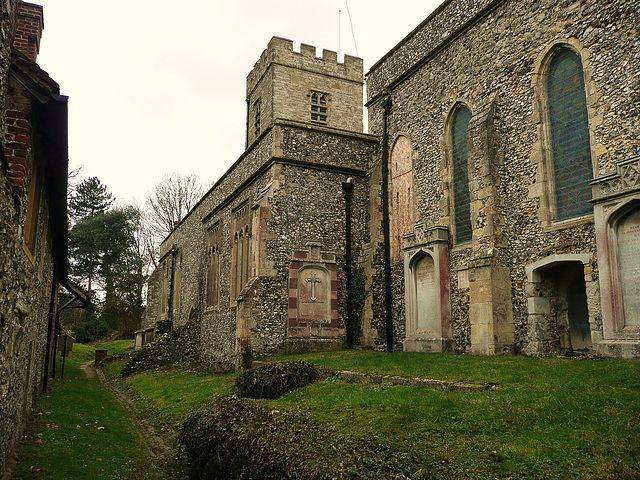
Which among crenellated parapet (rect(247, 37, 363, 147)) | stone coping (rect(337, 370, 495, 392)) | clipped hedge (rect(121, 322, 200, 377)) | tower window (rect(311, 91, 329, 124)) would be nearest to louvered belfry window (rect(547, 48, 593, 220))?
stone coping (rect(337, 370, 495, 392))

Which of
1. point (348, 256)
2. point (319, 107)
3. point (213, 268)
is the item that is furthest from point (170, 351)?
point (319, 107)

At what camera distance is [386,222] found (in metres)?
16.6

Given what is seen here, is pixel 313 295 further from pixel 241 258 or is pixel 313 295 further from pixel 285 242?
pixel 241 258

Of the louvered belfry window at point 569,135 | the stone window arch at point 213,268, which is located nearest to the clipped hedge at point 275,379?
the louvered belfry window at point 569,135

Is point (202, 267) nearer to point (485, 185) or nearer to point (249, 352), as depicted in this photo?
point (249, 352)

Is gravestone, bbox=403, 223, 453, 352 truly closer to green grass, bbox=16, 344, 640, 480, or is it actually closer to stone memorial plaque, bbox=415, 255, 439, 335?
stone memorial plaque, bbox=415, 255, 439, 335

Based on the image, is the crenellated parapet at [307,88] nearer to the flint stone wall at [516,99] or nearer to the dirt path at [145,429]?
the flint stone wall at [516,99]

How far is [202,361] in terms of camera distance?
2125cm

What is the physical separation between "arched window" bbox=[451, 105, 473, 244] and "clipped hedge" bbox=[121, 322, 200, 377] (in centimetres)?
1340

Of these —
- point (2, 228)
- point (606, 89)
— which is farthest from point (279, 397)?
point (606, 89)

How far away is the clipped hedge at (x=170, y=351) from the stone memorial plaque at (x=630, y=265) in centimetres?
1748

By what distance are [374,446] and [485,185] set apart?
8.75 m

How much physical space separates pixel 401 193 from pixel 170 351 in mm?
12317

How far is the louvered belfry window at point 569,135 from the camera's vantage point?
424 inches
